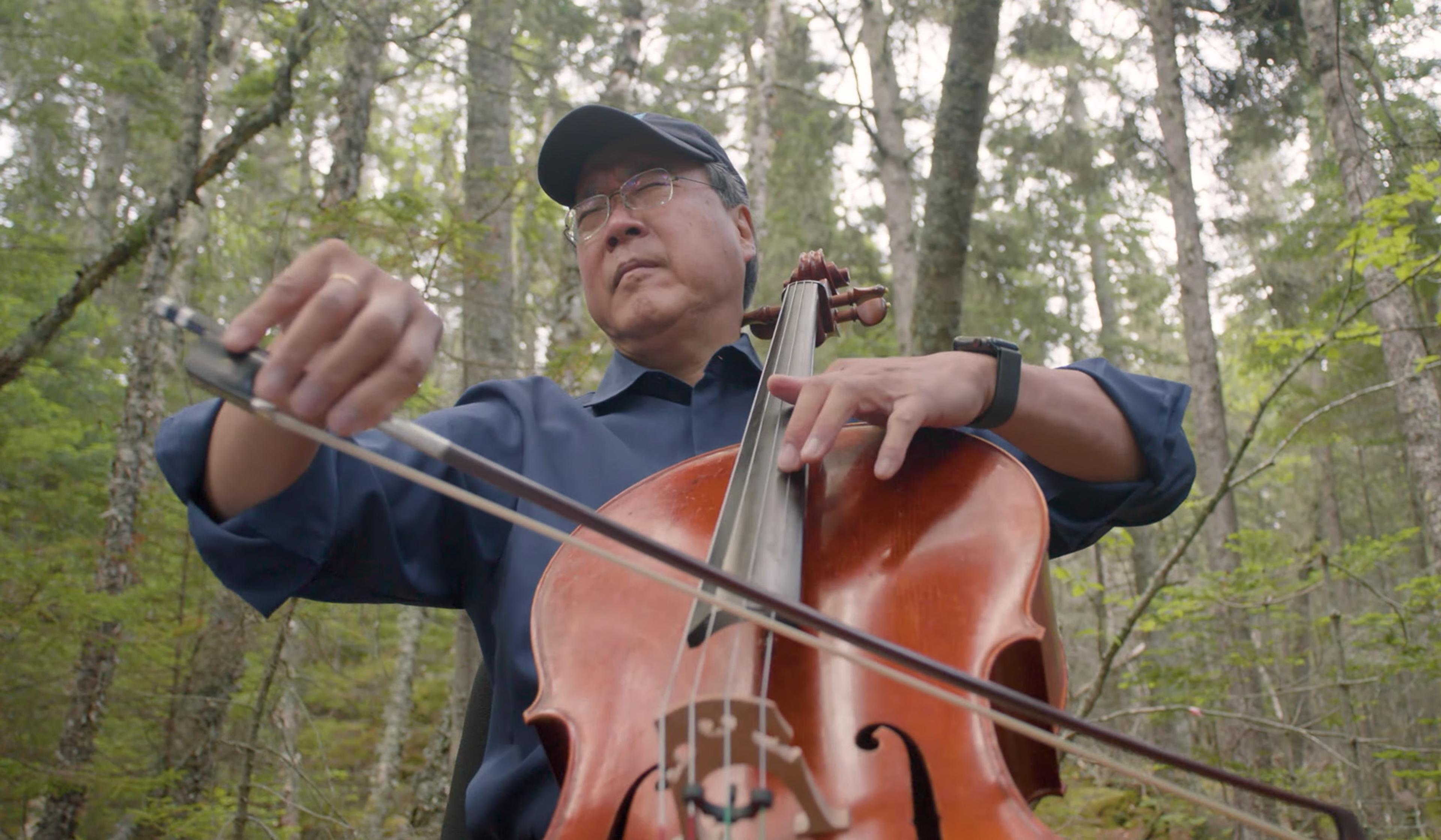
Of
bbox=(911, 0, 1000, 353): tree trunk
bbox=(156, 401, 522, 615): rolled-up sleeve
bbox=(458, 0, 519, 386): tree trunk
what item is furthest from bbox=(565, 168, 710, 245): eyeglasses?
bbox=(458, 0, 519, 386): tree trunk

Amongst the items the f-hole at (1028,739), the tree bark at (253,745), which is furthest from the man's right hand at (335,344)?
the tree bark at (253,745)

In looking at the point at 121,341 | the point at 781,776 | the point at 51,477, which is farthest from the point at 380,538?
the point at 121,341

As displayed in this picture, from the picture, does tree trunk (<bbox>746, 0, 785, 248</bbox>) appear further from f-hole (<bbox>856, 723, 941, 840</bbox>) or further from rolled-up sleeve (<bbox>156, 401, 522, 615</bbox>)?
f-hole (<bbox>856, 723, 941, 840</bbox>)

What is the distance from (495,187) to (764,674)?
6.37m

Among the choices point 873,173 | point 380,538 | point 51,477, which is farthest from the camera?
point 873,173

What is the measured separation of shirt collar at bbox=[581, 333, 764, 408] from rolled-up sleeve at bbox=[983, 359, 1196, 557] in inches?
23.0

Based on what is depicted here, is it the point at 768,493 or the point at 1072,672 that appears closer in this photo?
the point at 768,493

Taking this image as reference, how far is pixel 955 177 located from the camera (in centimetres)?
330

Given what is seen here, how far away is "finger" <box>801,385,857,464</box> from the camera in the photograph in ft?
4.07

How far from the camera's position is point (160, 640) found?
575 centimetres

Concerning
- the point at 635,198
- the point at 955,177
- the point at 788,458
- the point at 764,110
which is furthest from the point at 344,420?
the point at 764,110

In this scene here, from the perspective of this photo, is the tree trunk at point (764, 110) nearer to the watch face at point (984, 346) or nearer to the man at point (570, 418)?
the man at point (570, 418)

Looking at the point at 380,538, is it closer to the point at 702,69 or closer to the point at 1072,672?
the point at 702,69

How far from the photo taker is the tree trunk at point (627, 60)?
230 inches
